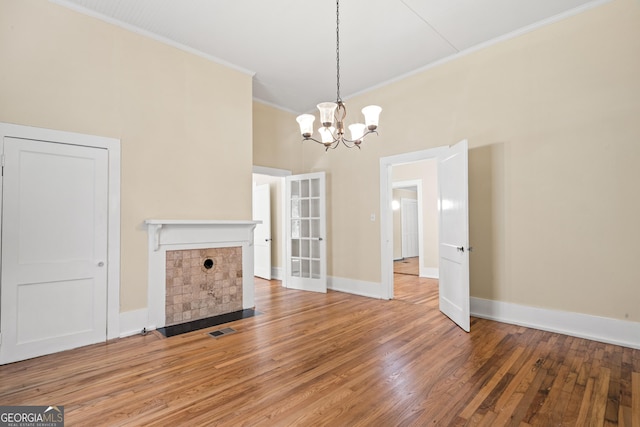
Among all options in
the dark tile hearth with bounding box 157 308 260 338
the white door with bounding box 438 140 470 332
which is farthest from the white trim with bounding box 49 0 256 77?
the dark tile hearth with bounding box 157 308 260 338

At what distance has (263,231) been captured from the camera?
267 inches

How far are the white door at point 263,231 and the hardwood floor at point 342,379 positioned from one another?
3109mm

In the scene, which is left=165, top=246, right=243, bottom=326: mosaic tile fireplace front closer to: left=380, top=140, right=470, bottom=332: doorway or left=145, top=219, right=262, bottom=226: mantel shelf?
left=145, top=219, right=262, bottom=226: mantel shelf

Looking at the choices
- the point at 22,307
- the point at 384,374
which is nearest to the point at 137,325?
the point at 22,307

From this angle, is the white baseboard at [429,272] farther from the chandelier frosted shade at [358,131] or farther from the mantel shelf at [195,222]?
the chandelier frosted shade at [358,131]

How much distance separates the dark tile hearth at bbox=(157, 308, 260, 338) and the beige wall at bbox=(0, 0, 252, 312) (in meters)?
0.47

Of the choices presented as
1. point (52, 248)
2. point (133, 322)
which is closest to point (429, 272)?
point (133, 322)

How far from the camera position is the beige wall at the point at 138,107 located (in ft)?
9.76

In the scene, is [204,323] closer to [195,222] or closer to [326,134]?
[195,222]

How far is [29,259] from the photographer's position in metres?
2.90

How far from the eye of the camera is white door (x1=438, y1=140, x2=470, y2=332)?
349cm

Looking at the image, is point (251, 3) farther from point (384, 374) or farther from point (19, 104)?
point (384, 374)

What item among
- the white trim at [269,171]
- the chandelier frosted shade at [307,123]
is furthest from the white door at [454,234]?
the white trim at [269,171]

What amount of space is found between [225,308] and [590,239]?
4261 millimetres
